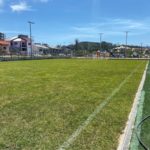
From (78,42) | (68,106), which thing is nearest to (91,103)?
(68,106)

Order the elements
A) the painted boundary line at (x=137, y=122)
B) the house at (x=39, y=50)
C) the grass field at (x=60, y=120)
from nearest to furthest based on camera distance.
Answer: the painted boundary line at (x=137, y=122) → the grass field at (x=60, y=120) → the house at (x=39, y=50)

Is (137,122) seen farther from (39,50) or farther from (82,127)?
(39,50)

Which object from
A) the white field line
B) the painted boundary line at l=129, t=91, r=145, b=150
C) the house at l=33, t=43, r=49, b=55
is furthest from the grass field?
the house at l=33, t=43, r=49, b=55

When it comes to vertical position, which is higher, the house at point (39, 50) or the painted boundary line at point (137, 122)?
the painted boundary line at point (137, 122)

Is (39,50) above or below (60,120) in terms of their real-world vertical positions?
below

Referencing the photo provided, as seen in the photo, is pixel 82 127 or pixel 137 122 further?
pixel 137 122

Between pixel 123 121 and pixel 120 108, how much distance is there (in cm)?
144

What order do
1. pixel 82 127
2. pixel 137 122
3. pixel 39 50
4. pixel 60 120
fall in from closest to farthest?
pixel 82 127 < pixel 137 122 < pixel 60 120 < pixel 39 50

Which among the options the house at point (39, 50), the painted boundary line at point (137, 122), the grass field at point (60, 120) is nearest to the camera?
the painted boundary line at point (137, 122)

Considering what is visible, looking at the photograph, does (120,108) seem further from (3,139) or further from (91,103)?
(3,139)

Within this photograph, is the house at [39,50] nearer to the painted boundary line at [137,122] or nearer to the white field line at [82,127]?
the painted boundary line at [137,122]

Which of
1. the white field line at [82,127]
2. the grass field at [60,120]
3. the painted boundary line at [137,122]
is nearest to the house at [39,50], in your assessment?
→ the grass field at [60,120]

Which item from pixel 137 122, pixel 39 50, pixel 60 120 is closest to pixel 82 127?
pixel 60 120

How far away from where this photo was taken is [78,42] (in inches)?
5704
